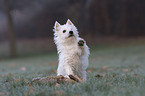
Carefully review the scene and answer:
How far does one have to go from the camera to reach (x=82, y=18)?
83.4 ft

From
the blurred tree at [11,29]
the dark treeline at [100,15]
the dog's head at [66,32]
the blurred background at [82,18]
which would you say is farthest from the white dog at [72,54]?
the dark treeline at [100,15]

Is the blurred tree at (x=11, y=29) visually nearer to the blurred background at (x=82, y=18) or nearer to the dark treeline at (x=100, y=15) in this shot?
the blurred background at (x=82, y=18)

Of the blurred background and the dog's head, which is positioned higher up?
the blurred background

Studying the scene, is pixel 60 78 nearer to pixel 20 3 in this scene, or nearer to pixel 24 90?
pixel 24 90

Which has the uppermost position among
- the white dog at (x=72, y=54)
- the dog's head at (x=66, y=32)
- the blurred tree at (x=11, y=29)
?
the blurred tree at (x=11, y=29)

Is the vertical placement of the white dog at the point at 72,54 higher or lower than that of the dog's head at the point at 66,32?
lower

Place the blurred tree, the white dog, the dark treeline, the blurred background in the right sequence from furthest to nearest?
the dark treeline
the blurred background
the blurred tree
the white dog

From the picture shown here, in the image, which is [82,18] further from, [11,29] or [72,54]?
[72,54]

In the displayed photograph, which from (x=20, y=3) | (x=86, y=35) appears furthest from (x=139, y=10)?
(x=20, y=3)

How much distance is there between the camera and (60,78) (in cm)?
428

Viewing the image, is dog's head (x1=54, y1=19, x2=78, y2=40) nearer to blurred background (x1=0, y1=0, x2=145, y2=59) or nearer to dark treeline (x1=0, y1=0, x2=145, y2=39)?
blurred background (x1=0, y1=0, x2=145, y2=59)

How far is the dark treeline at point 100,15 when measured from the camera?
25078 millimetres

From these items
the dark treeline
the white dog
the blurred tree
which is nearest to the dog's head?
the white dog

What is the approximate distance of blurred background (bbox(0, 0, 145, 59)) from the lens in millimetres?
23469
